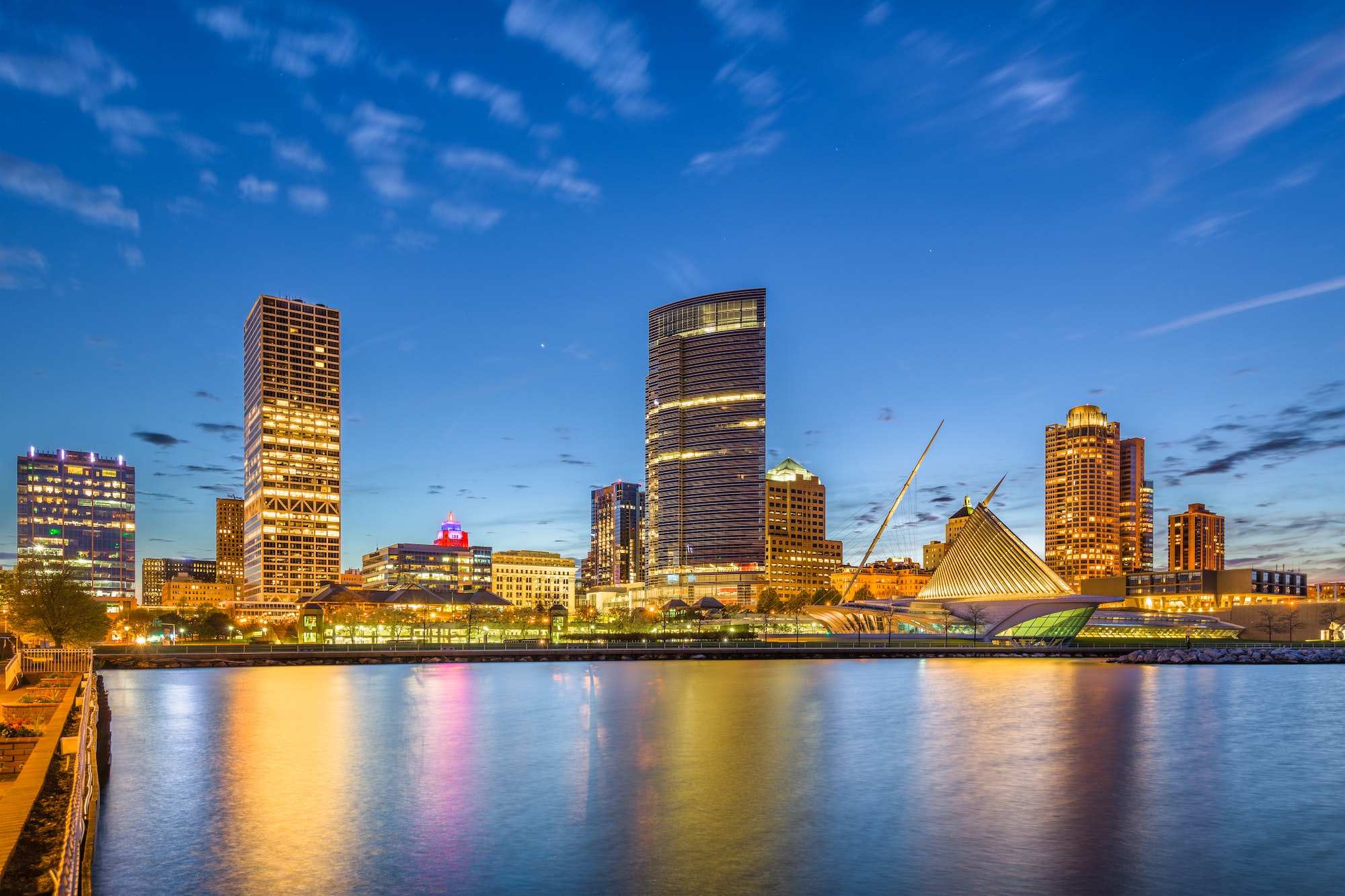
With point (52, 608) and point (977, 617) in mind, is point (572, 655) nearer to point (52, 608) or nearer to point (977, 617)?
point (52, 608)

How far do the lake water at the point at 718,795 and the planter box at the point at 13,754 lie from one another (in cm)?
322

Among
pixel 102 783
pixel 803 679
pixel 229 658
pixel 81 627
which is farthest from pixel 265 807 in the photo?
pixel 229 658

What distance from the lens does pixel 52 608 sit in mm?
81125

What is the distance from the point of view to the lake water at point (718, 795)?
22312 mm

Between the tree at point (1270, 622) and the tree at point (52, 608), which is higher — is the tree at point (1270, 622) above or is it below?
below

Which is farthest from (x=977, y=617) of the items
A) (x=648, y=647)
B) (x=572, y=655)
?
(x=572, y=655)

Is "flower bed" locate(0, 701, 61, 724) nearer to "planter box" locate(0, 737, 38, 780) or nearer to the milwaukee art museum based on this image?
"planter box" locate(0, 737, 38, 780)

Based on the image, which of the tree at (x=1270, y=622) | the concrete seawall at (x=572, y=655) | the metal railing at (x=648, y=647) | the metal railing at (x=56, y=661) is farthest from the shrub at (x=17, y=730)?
the tree at (x=1270, y=622)

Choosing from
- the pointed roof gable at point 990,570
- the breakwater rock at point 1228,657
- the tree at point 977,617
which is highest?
the pointed roof gable at point 990,570

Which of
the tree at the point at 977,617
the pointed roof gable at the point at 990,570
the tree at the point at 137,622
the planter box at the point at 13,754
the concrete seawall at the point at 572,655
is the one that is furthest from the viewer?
the tree at the point at 137,622

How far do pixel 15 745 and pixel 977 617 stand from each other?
133697 mm

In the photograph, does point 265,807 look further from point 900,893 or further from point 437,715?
point 437,715

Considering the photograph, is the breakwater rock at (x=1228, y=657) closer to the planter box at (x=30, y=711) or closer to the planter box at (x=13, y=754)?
the planter box at (x=30, y=711)

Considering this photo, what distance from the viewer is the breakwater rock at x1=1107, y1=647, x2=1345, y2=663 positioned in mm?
113438
